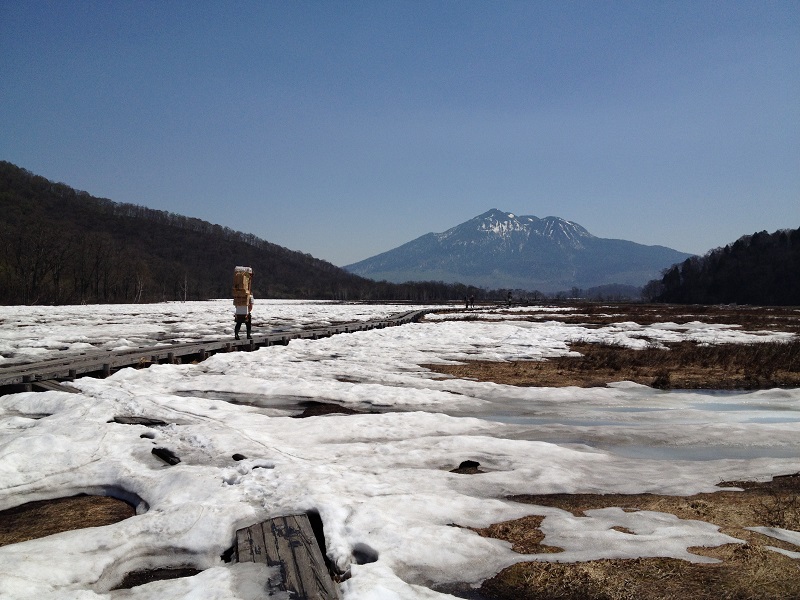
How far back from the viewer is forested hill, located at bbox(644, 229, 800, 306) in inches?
4727

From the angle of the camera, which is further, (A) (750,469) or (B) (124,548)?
(A) (750,469)

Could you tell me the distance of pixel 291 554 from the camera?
3.84 metres

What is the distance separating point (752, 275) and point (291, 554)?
149027 mm

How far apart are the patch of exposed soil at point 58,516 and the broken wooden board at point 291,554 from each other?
1638mm

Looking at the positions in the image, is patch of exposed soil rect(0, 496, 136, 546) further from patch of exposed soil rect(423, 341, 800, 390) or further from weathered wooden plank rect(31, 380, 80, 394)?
patch of exposed soil rect(423, 341, 800, 390)

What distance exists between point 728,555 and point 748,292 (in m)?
145

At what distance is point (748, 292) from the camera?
125750 mm

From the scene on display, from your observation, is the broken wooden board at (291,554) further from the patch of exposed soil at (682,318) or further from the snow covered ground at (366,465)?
the patch of exposed soil at (682,318)

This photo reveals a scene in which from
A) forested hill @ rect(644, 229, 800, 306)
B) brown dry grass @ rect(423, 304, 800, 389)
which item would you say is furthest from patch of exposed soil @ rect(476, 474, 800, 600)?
forested hill @ rect(644, 229, 800, 306)

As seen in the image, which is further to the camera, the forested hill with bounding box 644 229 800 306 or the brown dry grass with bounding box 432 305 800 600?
the forested hill with bounding box 644 229 800 306

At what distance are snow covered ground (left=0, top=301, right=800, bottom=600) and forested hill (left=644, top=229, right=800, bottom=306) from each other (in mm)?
129923

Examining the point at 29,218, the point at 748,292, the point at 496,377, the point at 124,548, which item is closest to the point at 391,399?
the point at 496,377

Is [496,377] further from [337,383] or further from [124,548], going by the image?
[124,548]

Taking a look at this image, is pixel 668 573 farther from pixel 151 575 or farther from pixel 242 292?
pixel 242 292
